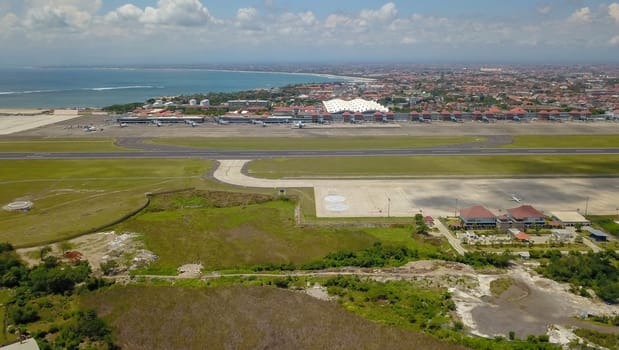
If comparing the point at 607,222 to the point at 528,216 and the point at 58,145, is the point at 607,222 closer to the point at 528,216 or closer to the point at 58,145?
the point at 528,216

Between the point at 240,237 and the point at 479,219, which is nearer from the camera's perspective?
the point at 240,237

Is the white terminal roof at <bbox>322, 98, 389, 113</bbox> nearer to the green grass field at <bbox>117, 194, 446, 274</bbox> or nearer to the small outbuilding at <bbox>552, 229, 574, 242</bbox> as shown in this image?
the green grass field at <bbox>117, 194, 446, 274</bbox>

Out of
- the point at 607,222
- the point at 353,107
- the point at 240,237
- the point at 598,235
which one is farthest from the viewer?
the point at 353,107

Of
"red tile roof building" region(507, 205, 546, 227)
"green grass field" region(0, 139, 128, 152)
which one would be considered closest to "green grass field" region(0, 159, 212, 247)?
"green grass field" region(0, 139, 128, 152)

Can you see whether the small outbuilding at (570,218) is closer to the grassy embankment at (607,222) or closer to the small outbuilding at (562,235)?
the grassy embankment at (607,222)

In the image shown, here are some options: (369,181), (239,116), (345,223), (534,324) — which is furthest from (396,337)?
(239,116)

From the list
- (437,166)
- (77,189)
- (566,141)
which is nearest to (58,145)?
(77,189)

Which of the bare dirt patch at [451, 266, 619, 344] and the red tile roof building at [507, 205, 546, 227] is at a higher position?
the red tile roof building at [507, 205, 546, 227]
